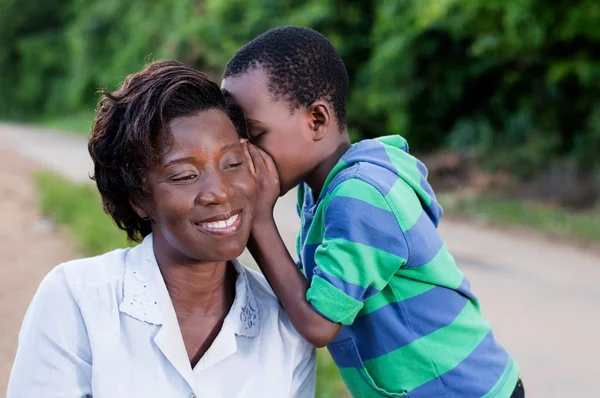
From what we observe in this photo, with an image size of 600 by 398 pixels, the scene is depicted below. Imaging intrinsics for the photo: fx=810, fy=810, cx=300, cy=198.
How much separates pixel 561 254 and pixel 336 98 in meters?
5.53

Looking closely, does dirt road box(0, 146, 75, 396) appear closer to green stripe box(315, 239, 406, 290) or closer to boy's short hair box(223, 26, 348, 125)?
boy's short hair box(223, 26, 348, 125)

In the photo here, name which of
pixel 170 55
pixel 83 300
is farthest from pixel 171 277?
pixel 170 55

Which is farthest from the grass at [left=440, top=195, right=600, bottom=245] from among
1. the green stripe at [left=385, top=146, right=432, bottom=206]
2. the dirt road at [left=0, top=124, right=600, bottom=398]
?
the green stripe at [left=385, top=146, right=432, bottom=206]

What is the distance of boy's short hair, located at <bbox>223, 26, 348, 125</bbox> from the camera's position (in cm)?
253

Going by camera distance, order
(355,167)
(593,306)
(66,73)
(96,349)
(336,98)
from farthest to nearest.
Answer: (66,73), (593,306), (336,98), (355,167), (96,349)

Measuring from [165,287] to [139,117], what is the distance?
44 cm

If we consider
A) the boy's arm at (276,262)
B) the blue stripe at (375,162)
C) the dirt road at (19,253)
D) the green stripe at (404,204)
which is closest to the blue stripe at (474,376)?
the boy's arm at (276,262)

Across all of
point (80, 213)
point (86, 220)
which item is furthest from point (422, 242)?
point (80, 213)

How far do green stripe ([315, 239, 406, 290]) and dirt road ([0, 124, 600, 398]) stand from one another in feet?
9.77

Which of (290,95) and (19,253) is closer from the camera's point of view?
(290,95)

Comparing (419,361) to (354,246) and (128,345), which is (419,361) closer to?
(354,246)

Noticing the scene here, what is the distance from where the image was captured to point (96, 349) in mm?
1908

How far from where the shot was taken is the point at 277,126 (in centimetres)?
Result: 250

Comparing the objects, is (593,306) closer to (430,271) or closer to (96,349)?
(430,271)
